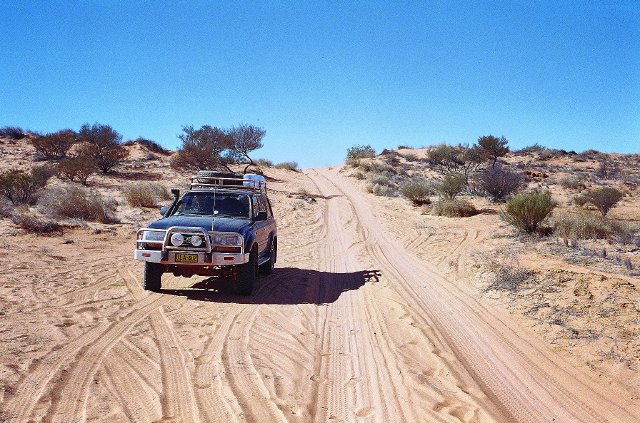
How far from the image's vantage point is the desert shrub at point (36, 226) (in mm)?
13664

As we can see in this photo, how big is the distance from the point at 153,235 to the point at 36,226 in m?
8.24

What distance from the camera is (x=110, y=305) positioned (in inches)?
282

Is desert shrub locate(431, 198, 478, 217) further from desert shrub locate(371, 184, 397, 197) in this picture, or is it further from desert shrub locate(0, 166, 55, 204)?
desert shrub locate(0, 166, 55, 204)

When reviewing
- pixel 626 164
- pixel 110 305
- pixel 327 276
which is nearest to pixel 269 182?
pixel 327 276

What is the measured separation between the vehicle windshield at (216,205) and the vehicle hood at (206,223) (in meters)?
0.34

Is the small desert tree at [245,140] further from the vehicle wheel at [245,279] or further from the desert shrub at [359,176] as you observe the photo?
the vehicle wheel at [245,279]

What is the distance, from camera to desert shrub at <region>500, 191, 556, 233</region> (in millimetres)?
14117

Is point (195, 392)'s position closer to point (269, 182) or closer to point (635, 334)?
point (635, 334)

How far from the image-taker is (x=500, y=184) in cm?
2517

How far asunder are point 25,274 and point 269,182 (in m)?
25.7

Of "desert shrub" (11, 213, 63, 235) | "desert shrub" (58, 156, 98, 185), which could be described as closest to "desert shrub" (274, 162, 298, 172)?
"desert shrub" (58, 156, 98, 185)

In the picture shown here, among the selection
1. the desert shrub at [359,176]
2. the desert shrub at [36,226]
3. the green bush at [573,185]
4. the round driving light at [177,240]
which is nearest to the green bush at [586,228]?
the round driving light at [177,240]

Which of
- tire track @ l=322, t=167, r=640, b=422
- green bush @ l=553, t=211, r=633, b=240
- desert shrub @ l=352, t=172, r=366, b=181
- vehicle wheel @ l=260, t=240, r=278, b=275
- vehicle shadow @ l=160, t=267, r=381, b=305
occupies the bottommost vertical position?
tire track @ l=322, t=167, r=640, b=422

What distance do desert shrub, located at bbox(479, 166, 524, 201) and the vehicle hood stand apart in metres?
19.9
